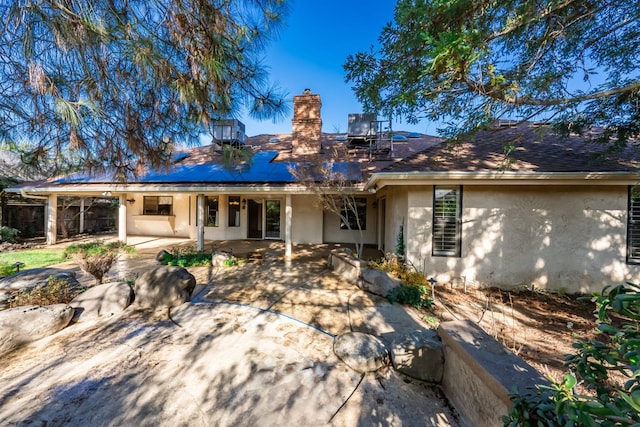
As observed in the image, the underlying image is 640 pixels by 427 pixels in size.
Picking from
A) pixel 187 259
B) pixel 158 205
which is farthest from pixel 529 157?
pixel 158 205

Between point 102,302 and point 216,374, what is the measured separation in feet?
10.0

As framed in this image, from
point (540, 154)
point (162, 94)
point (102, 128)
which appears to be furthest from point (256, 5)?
point (540, 154)

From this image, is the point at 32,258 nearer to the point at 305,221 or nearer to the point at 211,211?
the point at 211,211

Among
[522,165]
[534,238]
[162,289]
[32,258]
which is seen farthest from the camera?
[32,258]

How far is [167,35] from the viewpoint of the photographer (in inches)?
126

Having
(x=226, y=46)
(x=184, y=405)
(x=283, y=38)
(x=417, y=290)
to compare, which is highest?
(x=283, y=38)

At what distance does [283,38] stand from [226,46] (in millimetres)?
781

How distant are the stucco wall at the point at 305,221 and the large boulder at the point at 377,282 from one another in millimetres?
6122

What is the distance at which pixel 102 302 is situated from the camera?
4574 millimetres

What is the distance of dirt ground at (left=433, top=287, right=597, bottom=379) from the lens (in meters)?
3.67

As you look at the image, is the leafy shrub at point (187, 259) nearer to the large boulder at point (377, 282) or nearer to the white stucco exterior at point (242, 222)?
the white stucco exterior at point (242, 222)

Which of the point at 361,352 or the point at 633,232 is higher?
the point at 633,232

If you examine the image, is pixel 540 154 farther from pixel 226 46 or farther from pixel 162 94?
pixel 162 94

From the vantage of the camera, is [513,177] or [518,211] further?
[518,211]
